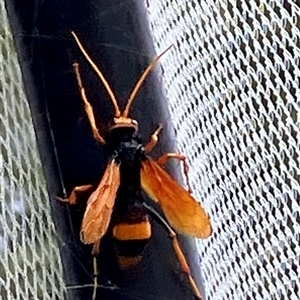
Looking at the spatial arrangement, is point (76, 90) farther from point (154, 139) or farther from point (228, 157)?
point (228, 157)

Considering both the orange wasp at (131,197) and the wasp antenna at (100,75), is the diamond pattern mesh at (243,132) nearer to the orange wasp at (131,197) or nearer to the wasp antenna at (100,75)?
the orange wasp at (131,197)

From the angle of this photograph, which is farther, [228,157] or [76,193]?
[228,157]

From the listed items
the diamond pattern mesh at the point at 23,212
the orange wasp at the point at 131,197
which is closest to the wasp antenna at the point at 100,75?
the orange wasp at the point at 131,197

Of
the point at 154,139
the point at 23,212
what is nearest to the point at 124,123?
the point at 154,139

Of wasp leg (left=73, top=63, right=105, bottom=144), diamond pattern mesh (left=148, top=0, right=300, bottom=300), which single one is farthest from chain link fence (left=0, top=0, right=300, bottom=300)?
wasp leg (left=73, top=63, right=105, bottom=144)

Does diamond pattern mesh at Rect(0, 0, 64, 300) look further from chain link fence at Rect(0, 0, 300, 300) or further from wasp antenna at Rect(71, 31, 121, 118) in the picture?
wasp antenna at Rect(71, 31, 121, 118)
